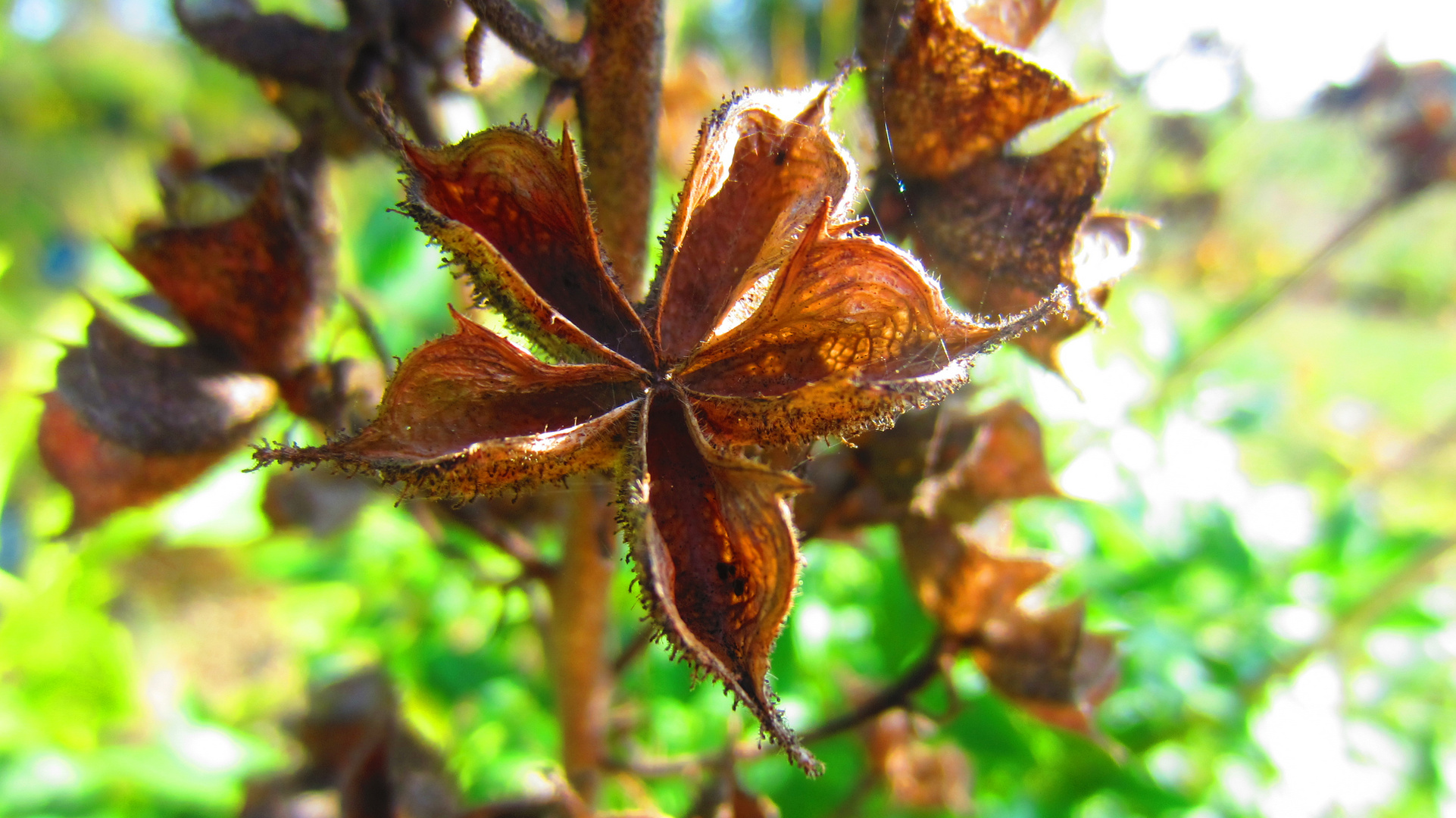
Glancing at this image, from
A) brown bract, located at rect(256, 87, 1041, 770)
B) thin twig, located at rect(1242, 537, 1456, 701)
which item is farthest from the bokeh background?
brown bract, located at rect(256, 87, 1041, 770)

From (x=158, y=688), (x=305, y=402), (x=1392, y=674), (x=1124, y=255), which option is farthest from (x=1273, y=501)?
(x=158, y=688)

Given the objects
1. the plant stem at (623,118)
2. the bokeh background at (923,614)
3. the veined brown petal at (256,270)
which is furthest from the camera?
the bokeh background at (923,614)

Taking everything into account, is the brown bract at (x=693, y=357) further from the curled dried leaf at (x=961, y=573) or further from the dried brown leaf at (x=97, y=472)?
the dried brown leaf at (x=97, y=472)

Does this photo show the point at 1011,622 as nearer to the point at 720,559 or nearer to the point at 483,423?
the point at 720,559

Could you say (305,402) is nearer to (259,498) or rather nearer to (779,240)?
(259,498)

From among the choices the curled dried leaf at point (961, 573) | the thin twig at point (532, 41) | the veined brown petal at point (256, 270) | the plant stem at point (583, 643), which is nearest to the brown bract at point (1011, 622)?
the curled dried leaf at point (961, 573)

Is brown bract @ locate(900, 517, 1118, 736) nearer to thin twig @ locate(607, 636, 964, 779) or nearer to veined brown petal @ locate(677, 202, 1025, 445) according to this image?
thin twig @ locate(607, 636, 964, 779)
